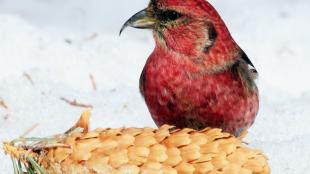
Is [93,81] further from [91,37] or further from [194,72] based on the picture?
[194,72]

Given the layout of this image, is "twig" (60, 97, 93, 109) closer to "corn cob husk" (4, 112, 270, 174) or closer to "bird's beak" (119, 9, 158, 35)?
"bird's beak" (119, 9, 158, 35)

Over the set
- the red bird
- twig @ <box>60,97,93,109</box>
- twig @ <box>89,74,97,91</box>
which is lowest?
twig @ <box>60,97,93,109</box>

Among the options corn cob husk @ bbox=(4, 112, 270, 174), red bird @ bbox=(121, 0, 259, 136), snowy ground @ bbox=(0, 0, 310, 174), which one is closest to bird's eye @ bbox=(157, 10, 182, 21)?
red bird @ bbox=(121, 0, 259, 136)

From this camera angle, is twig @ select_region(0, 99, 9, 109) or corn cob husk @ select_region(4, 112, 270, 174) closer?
corn cob husk @ select_region(4, 112, 270, 174)

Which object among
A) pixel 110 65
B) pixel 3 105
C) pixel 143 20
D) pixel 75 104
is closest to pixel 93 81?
pixel 110 65

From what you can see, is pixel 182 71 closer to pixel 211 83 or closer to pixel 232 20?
pixel 211 83

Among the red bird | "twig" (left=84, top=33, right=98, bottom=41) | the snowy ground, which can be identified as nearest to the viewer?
the red bird

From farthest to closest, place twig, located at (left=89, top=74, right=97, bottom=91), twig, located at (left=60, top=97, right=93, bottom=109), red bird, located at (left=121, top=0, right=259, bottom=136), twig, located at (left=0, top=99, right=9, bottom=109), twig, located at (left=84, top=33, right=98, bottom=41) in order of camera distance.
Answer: twig, located at (left=84, top=33, right=98, bottom=41) < twig, located at (left=89, top=74, right=97, bottom=91) < twig, located at (left=60, top=97, right=93, bottom=109) < twig, located at (left=0, top=99, right=9, bottom=109) < red bird, located at (left=121, top=0, right=259, bottom=136)

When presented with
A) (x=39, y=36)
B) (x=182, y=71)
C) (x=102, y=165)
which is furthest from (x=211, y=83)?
(x=39, y=36)

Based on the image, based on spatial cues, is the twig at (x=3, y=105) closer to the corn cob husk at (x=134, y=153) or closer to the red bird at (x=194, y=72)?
the red bird at (x=194, y=72)
